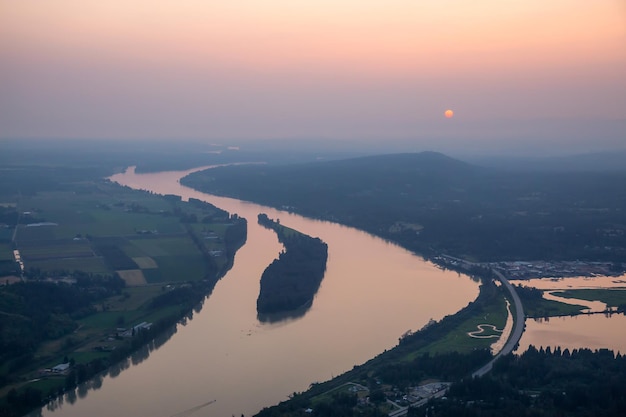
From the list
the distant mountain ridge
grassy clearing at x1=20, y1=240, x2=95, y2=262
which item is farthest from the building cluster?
the distant mountain ridge

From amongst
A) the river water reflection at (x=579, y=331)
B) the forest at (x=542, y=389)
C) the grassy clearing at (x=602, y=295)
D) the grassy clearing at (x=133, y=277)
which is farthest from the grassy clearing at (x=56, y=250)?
the forest at (x=542, y=389)

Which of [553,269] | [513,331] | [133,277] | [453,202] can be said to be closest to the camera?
Result: [513,331]

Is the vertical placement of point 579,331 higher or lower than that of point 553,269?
lower

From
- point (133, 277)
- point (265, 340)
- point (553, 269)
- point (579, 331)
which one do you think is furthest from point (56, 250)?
point (579, 331)

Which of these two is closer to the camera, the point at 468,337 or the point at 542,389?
the point at 542,389

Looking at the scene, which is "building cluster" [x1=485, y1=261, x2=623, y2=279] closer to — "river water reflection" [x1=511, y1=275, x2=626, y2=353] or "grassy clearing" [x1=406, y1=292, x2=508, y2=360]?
"river water reflection" [x1=511, y1=275, x2=626, y2=353]

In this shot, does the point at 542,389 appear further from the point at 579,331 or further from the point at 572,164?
the point at 572,164

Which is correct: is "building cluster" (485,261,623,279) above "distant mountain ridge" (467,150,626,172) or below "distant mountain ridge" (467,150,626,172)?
below
